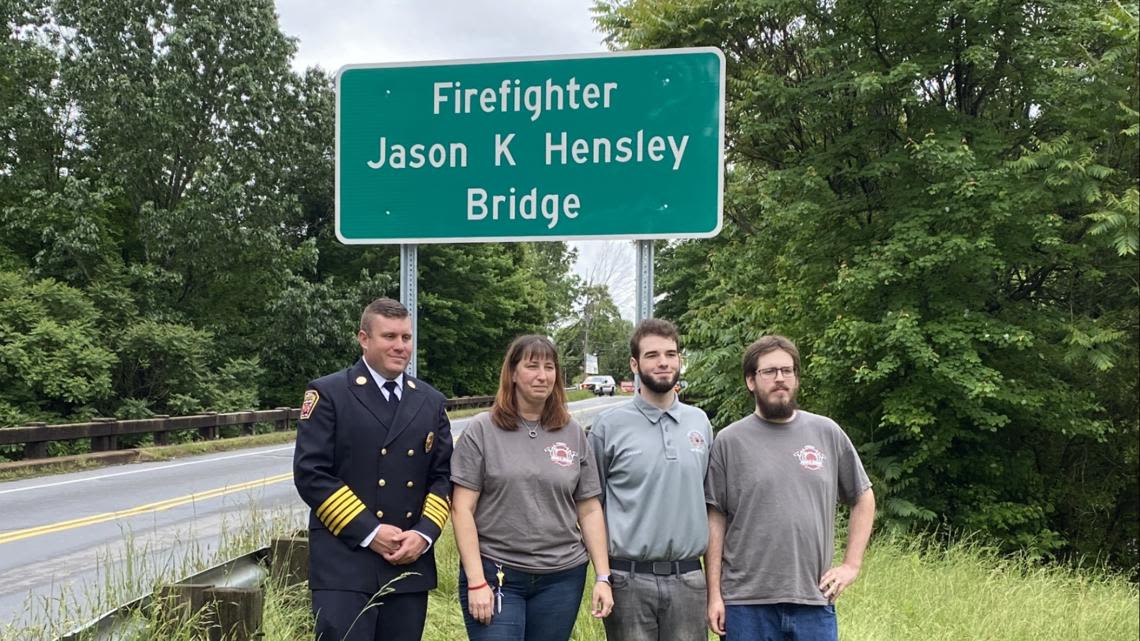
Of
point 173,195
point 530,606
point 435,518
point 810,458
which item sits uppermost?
point 173,195

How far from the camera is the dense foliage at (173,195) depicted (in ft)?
75.3

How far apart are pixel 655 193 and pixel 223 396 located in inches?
842

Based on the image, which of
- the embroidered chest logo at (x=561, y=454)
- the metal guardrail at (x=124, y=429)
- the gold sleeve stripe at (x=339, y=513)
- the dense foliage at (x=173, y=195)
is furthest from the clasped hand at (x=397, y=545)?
the dense foliage at (x=173, y=195)

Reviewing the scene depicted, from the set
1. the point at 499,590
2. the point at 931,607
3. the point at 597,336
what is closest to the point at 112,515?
the point at 931,607

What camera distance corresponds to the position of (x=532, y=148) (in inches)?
159

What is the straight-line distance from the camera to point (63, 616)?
139 inches

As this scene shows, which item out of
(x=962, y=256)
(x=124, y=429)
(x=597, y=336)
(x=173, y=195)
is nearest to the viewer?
(x=962, y=256)

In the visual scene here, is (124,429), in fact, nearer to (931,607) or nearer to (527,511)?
(931,607)

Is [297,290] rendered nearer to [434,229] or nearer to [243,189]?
[243,189]

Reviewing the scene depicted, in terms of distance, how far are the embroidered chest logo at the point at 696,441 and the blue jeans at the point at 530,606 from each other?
1.84 ft

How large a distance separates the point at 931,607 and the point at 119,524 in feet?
16.6

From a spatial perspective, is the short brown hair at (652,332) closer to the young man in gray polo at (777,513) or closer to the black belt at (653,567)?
the young man in gray polo at (777,513)

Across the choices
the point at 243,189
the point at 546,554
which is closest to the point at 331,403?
the point at 546,554

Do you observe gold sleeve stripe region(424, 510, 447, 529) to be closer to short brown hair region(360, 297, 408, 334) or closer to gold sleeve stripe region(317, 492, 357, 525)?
gold sleeve stripe region(317, 492, 357, 525)
